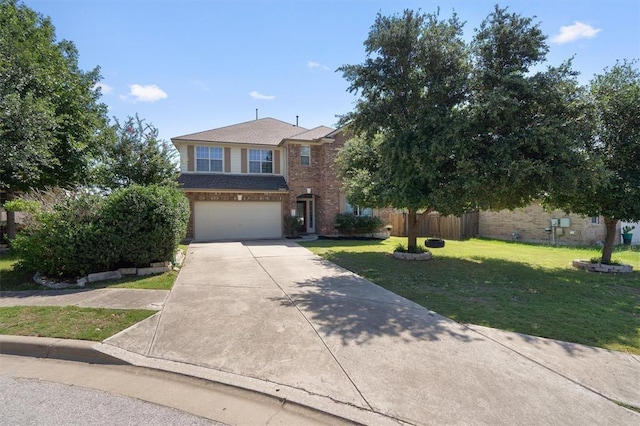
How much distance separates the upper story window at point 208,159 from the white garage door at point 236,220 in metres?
2.22

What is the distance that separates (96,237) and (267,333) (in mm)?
5643

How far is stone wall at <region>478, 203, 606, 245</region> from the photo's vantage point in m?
16.9

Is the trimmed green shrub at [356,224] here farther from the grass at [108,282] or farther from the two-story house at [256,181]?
the grass at [108,282]

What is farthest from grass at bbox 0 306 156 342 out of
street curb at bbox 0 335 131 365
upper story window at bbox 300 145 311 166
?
upper story window at bbox 300 145 311 166

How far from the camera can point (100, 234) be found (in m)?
7.84

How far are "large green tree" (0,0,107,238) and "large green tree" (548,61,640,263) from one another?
49.4 feet

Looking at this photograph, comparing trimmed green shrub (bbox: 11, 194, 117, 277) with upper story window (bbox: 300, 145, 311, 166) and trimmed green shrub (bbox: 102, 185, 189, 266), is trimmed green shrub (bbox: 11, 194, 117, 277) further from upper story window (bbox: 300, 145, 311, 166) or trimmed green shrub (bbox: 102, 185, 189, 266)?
upper story window (bbox: 300, 145, 311, 166)

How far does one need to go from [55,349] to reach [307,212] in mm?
16743

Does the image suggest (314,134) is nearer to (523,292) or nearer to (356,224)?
(356,224)

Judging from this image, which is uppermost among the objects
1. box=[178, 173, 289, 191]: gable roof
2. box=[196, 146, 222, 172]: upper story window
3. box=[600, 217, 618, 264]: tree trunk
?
box=[196, 146, 222, 172]: upper story window

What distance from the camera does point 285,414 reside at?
9.95 feet

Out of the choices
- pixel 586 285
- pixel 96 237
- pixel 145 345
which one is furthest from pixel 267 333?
pixel 586 285

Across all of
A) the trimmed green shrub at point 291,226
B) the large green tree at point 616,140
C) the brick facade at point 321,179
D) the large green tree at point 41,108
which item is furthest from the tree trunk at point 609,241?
the large green tree at point 41,108

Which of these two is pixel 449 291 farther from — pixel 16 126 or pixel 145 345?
pixel 16 126
